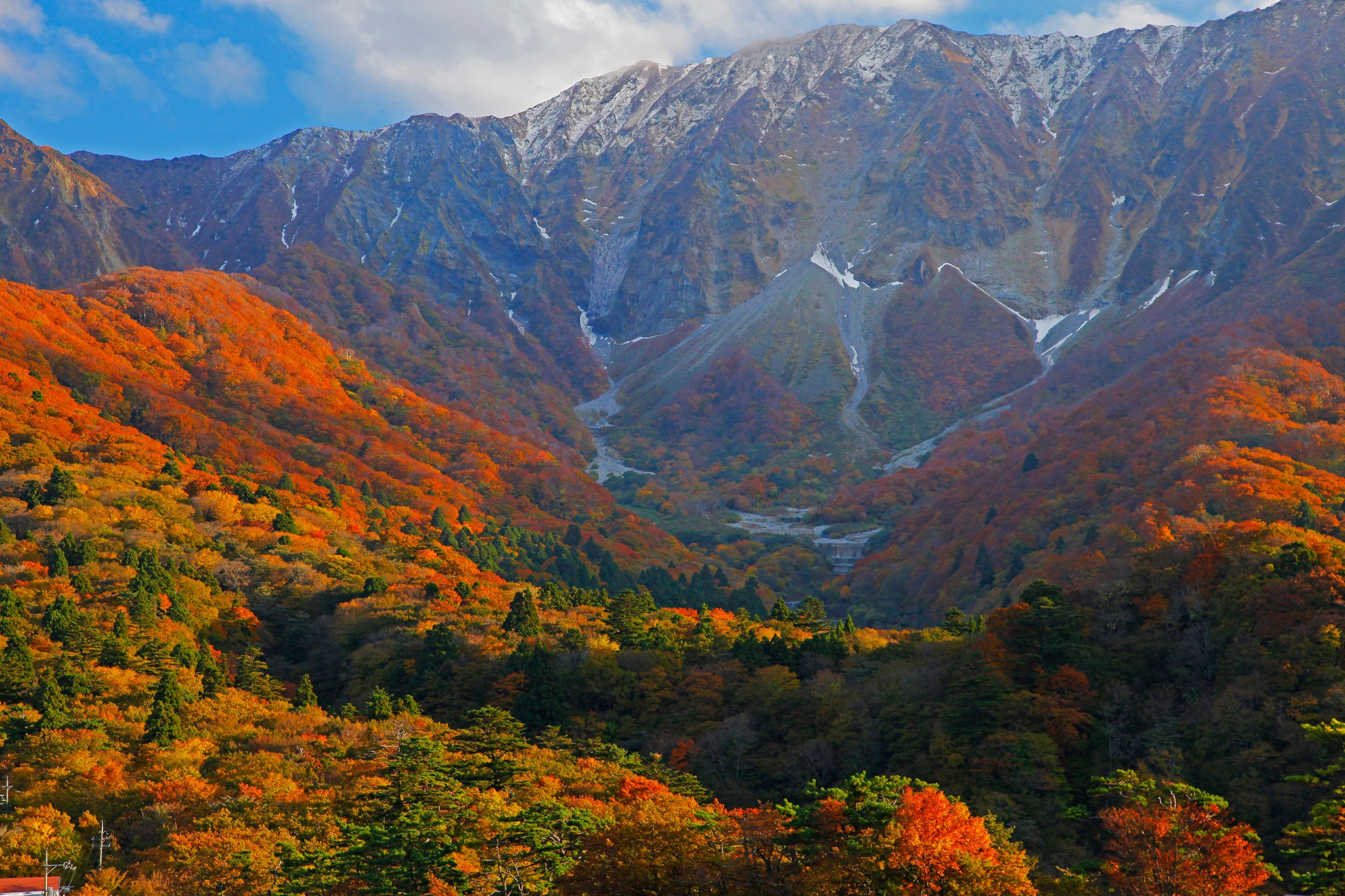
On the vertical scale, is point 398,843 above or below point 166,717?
below

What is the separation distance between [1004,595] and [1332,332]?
88.8 metres

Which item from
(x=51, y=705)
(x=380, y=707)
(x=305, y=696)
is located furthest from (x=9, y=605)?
(x=380, y=707)

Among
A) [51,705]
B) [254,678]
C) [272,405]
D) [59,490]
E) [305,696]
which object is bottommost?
[51,705]

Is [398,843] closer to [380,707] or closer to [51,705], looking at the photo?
[380,707]

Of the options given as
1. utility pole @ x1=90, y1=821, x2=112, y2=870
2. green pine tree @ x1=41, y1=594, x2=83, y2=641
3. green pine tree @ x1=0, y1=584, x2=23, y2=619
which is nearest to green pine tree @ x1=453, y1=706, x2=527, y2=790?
utility pole @ x1=90, y1=821, x2=112, y2=870

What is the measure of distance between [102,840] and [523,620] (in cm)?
3521

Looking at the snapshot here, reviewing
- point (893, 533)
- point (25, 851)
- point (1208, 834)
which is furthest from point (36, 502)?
point (893, 533)

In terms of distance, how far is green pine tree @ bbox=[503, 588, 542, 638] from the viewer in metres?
71.8

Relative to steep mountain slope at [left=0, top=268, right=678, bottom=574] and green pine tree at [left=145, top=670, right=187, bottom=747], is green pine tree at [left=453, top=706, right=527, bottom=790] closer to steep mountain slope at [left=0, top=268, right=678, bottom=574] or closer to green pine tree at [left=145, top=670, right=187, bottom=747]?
green pine tree at [left=145, top=670, right=187, bottom=747]

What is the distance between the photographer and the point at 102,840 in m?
39.1

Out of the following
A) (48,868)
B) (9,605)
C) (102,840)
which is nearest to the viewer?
(48,868)

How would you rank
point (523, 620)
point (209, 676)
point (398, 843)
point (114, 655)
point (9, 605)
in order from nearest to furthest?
point (398, 843) < point (114, 655) < point (209, 676) < point (9, 605) < point (523, 620)

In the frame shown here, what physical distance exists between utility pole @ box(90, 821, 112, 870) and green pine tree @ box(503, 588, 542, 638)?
106 feet

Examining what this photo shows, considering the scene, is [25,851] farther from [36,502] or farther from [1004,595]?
[1004,595]
